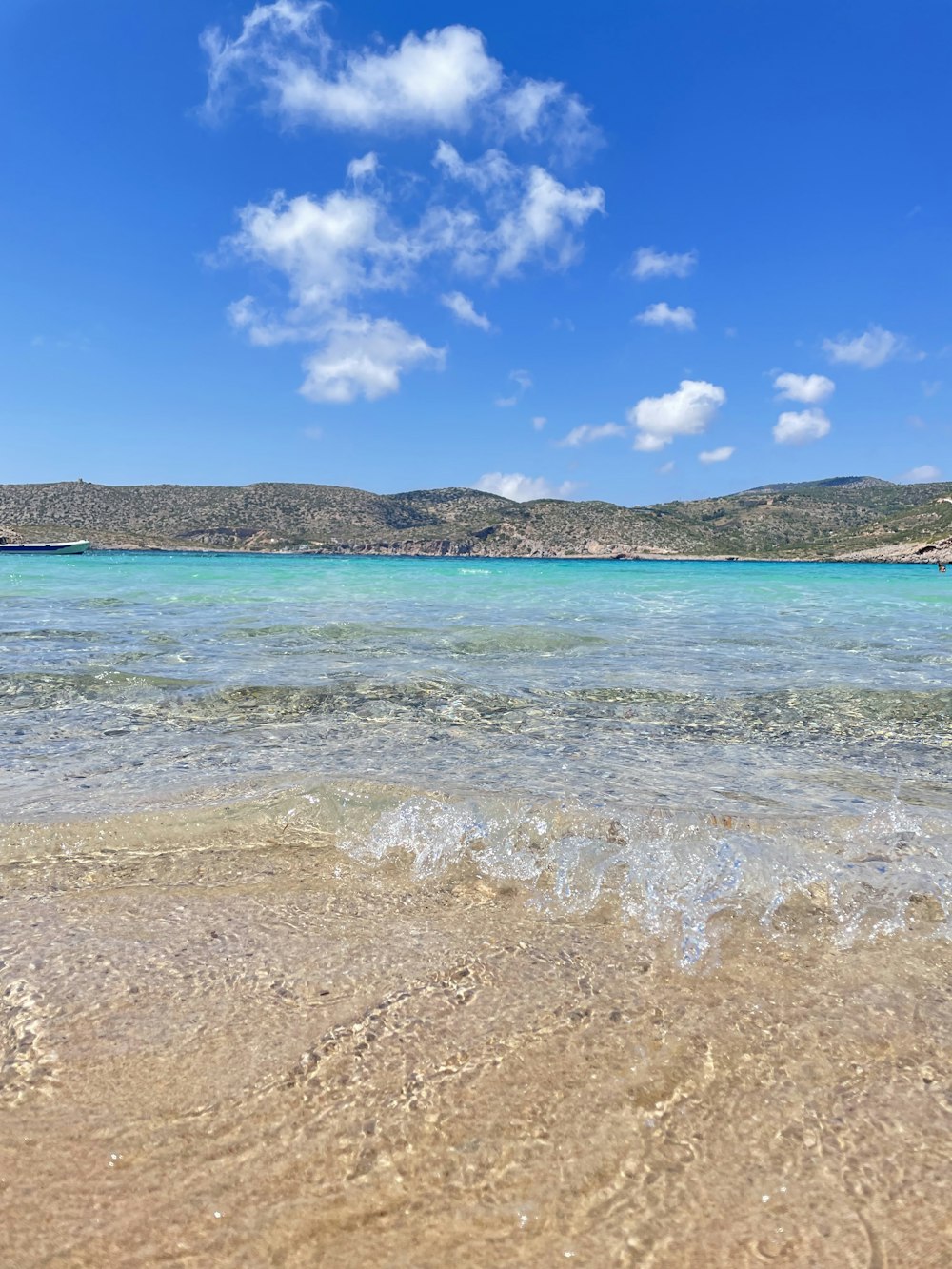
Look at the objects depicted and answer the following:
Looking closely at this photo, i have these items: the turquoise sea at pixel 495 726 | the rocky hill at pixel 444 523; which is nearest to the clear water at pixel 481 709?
the turquoise sea at pixel 495 726

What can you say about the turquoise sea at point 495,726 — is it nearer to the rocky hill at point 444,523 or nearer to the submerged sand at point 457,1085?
the submerged sand at point 457,1085

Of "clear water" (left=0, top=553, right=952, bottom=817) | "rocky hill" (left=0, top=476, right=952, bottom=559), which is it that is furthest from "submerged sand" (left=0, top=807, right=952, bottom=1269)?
"rocky hill" (left=0, top=476, right=952, bottom=559)

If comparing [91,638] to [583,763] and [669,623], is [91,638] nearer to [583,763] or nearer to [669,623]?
[583,763]

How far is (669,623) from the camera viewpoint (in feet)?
58.4

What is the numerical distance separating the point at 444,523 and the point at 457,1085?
460 ft

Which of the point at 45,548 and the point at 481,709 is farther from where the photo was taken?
the point at 45,548

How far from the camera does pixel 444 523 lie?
461 feet

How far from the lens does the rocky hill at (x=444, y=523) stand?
4532 inches

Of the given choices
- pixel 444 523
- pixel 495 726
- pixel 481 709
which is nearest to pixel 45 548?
pixel 444 523

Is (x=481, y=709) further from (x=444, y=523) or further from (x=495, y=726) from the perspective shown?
(x=444, y=523)

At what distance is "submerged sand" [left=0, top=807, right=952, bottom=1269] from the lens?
1.88 meters

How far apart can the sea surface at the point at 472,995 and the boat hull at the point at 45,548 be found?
94.2 metres

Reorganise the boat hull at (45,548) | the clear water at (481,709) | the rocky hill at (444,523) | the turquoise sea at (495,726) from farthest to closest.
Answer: the rocky hill at (444,523) < the boat hull at (45,548) < the clear water at (481,709) < the turquoise sea at (495,726)

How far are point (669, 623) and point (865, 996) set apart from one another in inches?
605
